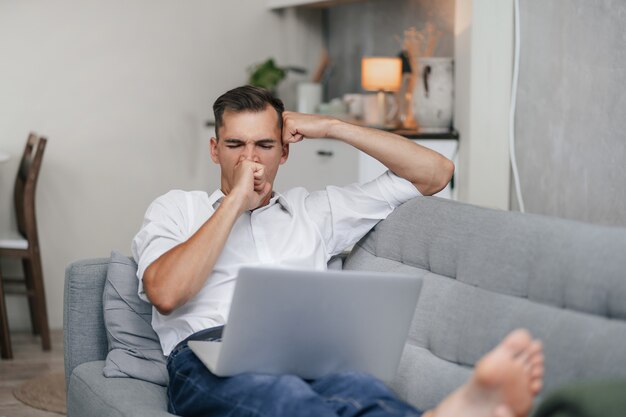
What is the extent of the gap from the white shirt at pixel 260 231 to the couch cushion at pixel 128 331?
6 cm

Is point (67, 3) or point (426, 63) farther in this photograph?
point (67, 3)

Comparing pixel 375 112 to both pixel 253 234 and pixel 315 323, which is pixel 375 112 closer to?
pixel 253 234

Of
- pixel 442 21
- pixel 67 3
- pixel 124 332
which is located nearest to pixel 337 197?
pixel 124 332

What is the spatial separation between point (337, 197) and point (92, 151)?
2.77 metres

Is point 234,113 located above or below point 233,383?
above

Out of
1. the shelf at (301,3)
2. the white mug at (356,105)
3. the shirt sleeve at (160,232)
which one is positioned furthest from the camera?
the shelf at (301,3)

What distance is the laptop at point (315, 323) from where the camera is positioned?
1.70 metres

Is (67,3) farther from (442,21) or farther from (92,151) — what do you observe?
(442,21)

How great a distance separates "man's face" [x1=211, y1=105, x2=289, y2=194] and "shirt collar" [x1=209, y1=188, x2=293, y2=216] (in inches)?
0.8

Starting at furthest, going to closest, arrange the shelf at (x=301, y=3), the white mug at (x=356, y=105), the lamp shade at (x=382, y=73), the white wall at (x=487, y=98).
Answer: the shelf at (x=301, y=3) → the white mug at (x=356, y=105) → the lamp shade at (x=382, y=73) → the white wall at (x=487, y=98)

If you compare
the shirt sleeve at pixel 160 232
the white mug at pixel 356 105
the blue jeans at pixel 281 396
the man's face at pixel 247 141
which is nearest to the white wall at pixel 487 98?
the white mug at pixel 356 105

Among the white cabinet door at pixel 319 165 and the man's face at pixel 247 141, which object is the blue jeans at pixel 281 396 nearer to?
the man's face at pixel 247 141

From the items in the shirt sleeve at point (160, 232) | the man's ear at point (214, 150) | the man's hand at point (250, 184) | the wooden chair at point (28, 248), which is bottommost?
the wooden chair at point (28, 248)

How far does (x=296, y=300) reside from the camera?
5.65ft
